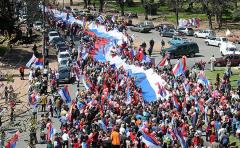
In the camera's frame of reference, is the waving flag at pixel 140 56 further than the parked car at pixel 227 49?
No

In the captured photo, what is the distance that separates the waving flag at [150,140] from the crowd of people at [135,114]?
0.15 ft

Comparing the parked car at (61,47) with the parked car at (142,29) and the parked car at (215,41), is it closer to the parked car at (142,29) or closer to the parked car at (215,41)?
the parked car at (215,41)

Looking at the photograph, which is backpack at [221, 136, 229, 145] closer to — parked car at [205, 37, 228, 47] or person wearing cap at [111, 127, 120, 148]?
person wearing cap at [111, 127, 120, 148]

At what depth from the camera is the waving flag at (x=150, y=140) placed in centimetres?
2217

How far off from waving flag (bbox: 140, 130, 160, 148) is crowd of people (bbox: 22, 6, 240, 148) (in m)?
0.05

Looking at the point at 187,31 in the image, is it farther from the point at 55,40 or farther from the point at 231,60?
the point at 231,60

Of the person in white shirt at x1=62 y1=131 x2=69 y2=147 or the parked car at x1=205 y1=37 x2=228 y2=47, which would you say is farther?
the parked car at x1=205 y1=37 x2=228 y2=47

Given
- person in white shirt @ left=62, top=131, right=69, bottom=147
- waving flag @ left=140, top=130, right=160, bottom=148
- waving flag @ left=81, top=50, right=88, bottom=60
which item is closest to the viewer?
waving flag @ left=140, top=130, right=160, bottom=148

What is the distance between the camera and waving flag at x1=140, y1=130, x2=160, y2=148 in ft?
72.7

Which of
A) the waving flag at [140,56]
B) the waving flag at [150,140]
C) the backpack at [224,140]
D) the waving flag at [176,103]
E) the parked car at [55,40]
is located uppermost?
the waving flag at [140,56]

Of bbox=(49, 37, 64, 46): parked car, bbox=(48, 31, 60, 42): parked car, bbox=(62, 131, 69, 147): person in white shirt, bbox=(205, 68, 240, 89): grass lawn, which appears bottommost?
bbox=(205, 68, 240, 89): grass lawn

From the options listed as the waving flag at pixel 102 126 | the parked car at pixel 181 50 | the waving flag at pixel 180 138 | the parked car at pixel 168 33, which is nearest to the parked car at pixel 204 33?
the parked car at pixel 168 33

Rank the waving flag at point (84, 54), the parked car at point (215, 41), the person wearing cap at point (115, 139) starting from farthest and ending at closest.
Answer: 1. the parked car at point (215, 41)
2. the waving flag at point (84, 54)
3. the person wearing cap at point (115, 139)

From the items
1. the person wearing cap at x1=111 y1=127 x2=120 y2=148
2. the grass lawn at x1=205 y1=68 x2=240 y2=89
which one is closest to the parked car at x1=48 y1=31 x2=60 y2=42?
the grass lawn at x1=205 y1=68 x2=240 y2=89
